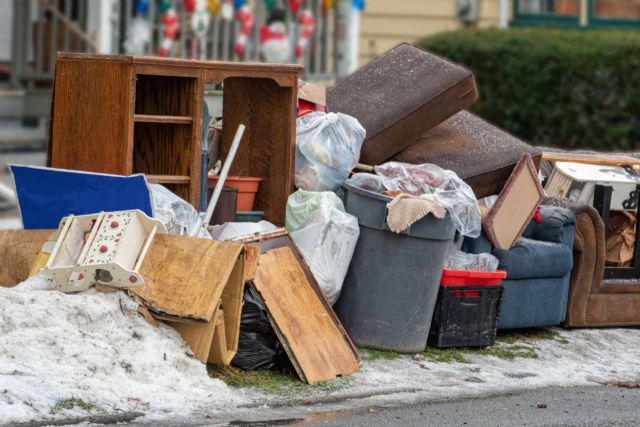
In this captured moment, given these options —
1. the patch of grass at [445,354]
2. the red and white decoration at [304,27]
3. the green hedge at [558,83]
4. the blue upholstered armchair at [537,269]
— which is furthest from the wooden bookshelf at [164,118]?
the green hedge at [558,83]

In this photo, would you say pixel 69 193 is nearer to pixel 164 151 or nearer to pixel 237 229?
pixel 164 151

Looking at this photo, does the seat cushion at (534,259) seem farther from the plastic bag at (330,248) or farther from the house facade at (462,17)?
the house facade at (462,17)

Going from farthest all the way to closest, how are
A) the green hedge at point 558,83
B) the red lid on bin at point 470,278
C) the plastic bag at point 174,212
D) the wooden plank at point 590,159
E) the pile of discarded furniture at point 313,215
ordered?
the green hedge at point 558,83 < the wooden plank at point 590,159 < the red lid on bin at point 470,278 < the plastic bag at point 174,212 < the pile of discarded furniture at point 313,215

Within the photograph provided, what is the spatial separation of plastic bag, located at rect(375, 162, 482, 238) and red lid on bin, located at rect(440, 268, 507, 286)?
23 cm

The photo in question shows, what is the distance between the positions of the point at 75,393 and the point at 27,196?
1.84 m

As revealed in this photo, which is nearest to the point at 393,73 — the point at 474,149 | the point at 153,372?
the point at 474,149

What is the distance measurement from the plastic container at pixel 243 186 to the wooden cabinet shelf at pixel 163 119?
60 centimetres

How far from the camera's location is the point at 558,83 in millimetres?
17406

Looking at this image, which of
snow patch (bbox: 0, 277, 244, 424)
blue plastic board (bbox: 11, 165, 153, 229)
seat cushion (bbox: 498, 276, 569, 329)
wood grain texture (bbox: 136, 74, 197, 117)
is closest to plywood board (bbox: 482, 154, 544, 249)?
seat cushion (bbox: 498, 276, 569, 329)

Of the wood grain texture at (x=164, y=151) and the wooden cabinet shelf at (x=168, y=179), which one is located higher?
the wood grain texture at (x=164, y=151)

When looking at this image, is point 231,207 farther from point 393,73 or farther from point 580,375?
point 580,375

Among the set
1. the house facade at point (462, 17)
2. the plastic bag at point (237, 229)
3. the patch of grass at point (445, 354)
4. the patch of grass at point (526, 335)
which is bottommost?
the patch of grass at point (445, 354)

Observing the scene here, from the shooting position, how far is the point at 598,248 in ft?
30.0

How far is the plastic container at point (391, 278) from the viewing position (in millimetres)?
7855
